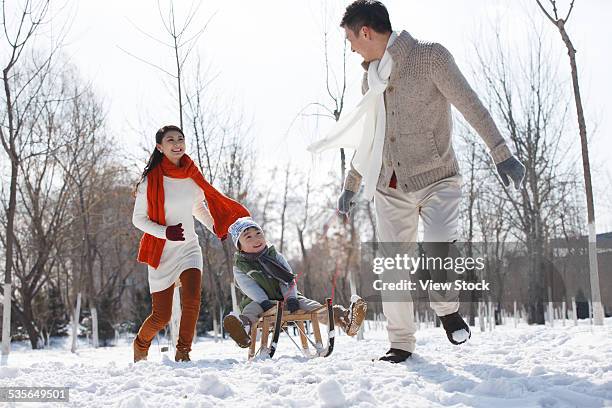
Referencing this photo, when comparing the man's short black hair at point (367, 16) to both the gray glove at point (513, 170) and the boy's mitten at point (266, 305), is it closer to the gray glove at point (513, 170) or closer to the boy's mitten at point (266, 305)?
the gray glove at point (513, 170)

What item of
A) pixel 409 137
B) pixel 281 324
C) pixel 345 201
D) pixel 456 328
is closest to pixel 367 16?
pixel 409 137

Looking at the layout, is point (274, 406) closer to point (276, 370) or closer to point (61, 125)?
point (276, 370)

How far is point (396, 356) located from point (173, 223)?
207cm

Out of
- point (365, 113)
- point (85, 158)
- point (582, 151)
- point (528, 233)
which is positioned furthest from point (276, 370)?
point (528, 233)

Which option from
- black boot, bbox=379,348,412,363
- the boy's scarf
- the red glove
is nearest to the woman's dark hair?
the red glove

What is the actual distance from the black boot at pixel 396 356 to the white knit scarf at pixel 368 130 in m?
0.95

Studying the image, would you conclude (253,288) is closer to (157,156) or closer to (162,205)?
(162,205)

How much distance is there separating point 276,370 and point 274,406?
3.08 feet

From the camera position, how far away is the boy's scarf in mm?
4984

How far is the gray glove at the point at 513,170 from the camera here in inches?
127

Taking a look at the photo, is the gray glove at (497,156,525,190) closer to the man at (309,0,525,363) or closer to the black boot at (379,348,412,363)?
the man at (309,0,525,363)

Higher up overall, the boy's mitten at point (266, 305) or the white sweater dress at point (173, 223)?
the white sweater dress at point (173, 223)

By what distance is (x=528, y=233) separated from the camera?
59.4 ft

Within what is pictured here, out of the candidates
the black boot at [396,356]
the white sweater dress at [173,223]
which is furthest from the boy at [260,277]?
the black boot at [396,356]
